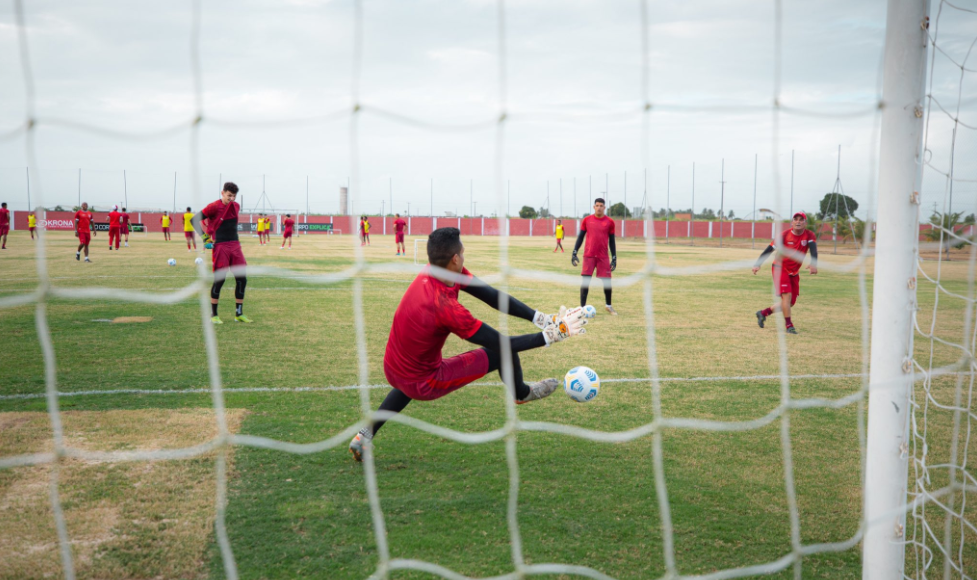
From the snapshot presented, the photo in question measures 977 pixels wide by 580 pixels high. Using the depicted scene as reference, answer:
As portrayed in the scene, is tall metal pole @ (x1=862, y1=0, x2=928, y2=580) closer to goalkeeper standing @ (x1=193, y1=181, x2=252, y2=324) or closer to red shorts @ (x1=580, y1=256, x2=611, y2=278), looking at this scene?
goalkeeper standing @ (x1=193, y1=181, x2=252, y2=324)

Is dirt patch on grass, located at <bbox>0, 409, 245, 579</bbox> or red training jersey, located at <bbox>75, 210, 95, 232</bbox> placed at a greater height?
red training jersey, located at <bbox>75, 210, 95, 232</bbox>

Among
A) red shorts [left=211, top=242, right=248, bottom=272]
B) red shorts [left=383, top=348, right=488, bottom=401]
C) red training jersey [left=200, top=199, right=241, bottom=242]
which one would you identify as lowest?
red shorts [left=383, top=348, right=488, bottom=401]

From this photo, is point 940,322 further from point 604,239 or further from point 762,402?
point 762,402

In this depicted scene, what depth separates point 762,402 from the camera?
5363mm

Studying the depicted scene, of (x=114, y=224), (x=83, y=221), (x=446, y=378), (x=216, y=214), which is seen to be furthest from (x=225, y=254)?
(x=114, y=224)

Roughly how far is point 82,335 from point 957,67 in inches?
348

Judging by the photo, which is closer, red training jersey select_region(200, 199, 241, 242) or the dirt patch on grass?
the dirt patch on grass

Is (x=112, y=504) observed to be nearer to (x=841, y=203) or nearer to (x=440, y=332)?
(x=440, y=332)

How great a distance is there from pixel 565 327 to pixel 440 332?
75 centimetres

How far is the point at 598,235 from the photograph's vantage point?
34.7 feet

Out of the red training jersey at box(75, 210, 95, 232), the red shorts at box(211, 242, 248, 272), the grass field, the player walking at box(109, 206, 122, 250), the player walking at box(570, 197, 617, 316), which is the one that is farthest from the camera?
the player walking at box(109, 206, 122, 250)

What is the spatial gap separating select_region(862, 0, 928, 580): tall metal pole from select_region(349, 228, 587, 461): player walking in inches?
62.4

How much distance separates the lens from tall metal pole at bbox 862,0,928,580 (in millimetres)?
2469

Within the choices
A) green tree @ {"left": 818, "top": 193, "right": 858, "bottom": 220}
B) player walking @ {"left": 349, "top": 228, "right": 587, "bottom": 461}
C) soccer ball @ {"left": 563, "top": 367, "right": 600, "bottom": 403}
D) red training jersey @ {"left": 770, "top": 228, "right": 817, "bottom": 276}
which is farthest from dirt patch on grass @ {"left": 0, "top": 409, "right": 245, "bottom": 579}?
red training jersey @ {"left": 770, "top": 228, "right": 817, "bottom": 276}
